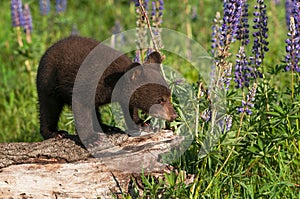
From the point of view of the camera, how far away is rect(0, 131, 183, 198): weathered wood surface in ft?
12.7

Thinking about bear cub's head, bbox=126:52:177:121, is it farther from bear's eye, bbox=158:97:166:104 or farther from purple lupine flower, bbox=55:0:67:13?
purple lupine flower, bbox=55:0:67:13

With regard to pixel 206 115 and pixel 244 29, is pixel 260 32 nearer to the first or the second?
pixel 244 29

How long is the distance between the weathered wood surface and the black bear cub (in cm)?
40

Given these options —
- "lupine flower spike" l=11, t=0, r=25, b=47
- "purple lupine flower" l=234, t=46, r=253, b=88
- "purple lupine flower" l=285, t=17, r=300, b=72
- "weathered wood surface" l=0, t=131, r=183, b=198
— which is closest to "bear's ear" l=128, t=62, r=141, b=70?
"weathered wood surface" l=0, t=131, r=183, b=198

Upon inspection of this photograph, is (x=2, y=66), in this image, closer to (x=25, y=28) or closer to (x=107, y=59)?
(x=25, y=28)

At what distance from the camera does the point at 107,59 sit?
484cm

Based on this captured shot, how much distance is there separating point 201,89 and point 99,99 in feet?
3.58

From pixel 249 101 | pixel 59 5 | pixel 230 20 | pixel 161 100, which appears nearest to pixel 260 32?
pixel 230 20

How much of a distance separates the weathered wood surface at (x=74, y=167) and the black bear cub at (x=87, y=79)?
1.32 feet

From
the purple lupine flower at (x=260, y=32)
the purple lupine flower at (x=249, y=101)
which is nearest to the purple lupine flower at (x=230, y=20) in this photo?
the purple lupine flower at (x=249, y=101)

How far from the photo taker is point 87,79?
4.75 meters

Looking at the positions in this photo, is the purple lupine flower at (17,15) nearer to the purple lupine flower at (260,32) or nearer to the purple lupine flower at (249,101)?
the purple lupine flower at (260,32)

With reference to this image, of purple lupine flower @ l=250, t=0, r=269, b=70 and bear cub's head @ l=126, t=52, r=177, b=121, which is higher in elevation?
purple lupine flower @ l=250, t=0, r=269, b=70

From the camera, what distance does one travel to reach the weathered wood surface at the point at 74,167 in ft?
12.7
